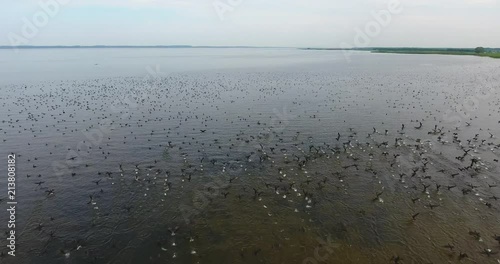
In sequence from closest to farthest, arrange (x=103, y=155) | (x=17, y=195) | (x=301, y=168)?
1. (x=17, y=195)
2. (x=301, y=168)
3. (x=103, y=155)

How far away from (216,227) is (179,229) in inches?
87.2

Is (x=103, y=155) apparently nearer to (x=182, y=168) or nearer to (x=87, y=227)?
(x=182, y=168)

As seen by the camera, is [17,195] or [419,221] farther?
[17,195]

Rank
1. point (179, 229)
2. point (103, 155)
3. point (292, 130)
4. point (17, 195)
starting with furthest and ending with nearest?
point (292, 130) → point (103, 155) → point (17, 195) → point (179, 229)

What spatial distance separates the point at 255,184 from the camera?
2464cm

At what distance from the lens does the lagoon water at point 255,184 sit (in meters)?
17.8

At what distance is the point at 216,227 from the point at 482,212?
16.9m

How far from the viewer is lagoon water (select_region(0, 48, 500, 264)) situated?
17750mm

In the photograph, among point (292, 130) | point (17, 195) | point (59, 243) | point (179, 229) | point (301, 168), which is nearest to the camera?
point (59, 243)

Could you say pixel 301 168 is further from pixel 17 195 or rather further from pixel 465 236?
pixel 17 195

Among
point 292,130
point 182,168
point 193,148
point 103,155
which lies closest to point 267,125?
point 292,130

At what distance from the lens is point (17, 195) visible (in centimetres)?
2320

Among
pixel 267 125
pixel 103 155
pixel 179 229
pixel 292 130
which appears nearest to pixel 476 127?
pixel 292 130

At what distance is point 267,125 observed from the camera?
3978 cm
